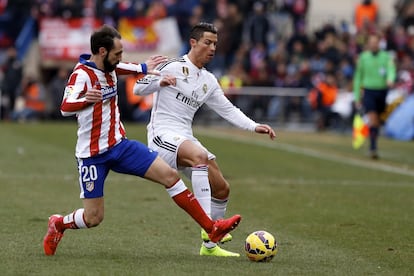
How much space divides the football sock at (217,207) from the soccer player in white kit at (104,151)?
843mm

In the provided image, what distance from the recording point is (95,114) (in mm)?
8453

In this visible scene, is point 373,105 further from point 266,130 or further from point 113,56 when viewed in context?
point 113,56

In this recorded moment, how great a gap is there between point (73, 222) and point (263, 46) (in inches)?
887

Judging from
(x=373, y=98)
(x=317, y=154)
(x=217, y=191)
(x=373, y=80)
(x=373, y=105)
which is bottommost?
(x=317, y=154)

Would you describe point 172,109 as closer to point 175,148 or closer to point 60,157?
point 175,148

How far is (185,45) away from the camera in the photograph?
1215 inches

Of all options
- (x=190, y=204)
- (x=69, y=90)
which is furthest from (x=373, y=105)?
(x=69, y=90)

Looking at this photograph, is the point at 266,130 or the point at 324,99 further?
the point at 324,99

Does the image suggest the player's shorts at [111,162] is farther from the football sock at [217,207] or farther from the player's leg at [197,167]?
the football sock at [217,207]

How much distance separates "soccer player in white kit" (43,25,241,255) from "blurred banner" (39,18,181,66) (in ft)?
74.3

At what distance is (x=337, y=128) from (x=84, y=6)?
868 cm

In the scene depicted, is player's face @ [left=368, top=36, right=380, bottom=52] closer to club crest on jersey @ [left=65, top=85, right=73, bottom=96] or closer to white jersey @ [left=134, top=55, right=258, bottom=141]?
white jersey @ [left=134, top=55, right=258, bottom=141]

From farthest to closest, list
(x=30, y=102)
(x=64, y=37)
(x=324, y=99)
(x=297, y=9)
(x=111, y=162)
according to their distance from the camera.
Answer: (x=297, y=9) < (x=64, y=37) < (x=30, y=102) < (x=324, y=99) < (x=111, y=162)

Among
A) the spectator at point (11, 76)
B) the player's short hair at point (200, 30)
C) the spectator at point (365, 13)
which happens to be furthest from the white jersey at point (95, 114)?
the spectator at point (365, 13)
